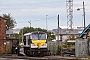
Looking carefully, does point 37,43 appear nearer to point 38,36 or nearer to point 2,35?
point 38,36

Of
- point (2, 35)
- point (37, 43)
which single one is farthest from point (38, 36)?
point (2, 35)

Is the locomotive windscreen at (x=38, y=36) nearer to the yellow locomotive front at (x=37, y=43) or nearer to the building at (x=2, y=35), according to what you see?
the yellow locomotive front at (x=37, y=43)

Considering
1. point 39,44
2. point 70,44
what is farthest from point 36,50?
point 70,44

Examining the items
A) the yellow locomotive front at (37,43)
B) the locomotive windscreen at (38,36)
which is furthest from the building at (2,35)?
the locomotive windscreen at (38,36)

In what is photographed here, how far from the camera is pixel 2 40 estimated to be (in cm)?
4825

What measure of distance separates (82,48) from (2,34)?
52.8 ft

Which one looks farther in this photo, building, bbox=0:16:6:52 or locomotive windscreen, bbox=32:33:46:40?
building, bbox=0:16:6:52

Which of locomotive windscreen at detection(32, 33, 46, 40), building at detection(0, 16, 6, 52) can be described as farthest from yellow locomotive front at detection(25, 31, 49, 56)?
building at detection(0, 16, 6, 52)

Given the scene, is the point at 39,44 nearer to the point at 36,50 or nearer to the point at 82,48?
the point at 36,50

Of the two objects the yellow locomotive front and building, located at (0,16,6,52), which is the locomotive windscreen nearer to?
the yellow locomotive front

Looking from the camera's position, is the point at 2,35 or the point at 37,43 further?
the point at 2,35

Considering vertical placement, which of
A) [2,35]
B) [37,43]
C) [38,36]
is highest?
[2,35]

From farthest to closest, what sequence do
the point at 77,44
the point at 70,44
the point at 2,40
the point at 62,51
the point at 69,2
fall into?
the point at 69,2 < the point at 70,44 < the point at 2,40 < the point at 62,51 < the point at 77,44

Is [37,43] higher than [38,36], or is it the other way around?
[38,36]
